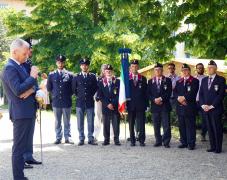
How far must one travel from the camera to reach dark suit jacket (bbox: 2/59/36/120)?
6977mm

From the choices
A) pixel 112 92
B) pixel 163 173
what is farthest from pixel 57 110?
pixel 163 173

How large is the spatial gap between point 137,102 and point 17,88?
221 inches

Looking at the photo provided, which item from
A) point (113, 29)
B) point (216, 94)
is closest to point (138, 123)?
point (216, 94)

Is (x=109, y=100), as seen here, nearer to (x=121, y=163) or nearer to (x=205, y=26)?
(x=121, y=163)

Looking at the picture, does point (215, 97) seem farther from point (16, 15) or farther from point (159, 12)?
point (16, 15)

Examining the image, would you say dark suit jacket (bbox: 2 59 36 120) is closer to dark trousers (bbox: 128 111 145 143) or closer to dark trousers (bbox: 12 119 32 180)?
dark trousers (bbox: 12 119 32 180)

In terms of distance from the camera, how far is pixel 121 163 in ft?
31.8

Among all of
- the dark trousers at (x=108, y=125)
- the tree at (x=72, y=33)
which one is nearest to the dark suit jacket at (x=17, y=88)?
the dark trousers at (x=108, y=125)

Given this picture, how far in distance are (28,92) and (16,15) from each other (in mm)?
19313

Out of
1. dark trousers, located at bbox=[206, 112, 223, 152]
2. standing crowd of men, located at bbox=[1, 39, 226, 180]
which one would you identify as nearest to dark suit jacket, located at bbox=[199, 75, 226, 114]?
standing crowd of men, located at bbox=[1, 39, 226, 180]

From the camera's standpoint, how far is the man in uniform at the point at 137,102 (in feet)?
39.8

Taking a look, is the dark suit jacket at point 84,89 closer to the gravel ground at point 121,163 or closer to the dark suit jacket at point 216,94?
the gravel ground at point 121,163

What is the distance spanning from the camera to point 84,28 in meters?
23.5

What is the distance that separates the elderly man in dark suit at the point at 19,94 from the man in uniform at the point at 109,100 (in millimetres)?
4957
